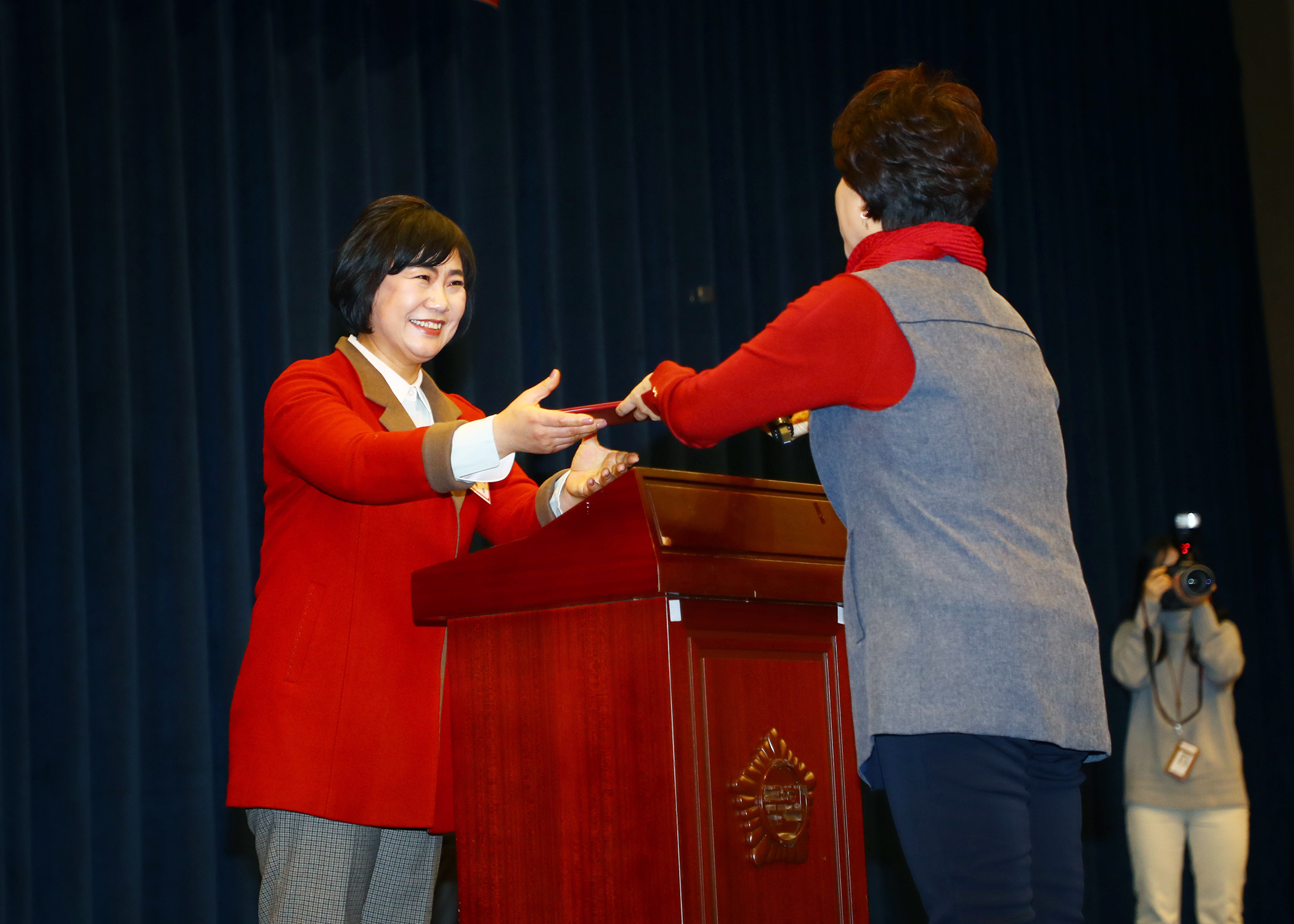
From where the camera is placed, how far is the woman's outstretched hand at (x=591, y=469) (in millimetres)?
1663

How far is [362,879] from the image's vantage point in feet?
5.36

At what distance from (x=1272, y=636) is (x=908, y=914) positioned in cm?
218

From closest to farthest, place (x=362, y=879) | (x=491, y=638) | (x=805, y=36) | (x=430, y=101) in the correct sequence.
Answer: (x=491, y=638), (x=362, y=879), (x=430, y=101), (x=805, y=36)

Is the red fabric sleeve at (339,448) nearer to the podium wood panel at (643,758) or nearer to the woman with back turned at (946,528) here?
the podium wood panel at (643,758)

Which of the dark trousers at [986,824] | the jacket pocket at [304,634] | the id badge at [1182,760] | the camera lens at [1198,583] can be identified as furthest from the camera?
the camera lens at [1198,583]

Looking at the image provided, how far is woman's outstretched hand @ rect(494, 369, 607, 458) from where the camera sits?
1504 millimetres

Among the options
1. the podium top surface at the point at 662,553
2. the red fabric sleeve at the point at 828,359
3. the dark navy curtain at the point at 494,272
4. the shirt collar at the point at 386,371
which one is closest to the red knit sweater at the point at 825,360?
the red fabric sleeve at the point at 828,359

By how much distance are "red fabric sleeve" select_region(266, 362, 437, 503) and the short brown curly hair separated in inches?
25.0

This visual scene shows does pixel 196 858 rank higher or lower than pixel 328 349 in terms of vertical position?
lower

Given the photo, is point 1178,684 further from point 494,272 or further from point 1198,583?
point 494,272

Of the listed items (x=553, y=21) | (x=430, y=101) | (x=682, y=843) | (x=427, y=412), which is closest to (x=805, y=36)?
(x=553, y=21)

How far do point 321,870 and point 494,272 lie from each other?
2.09 m

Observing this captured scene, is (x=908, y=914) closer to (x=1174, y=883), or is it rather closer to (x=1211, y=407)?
(x=1174, y=883)

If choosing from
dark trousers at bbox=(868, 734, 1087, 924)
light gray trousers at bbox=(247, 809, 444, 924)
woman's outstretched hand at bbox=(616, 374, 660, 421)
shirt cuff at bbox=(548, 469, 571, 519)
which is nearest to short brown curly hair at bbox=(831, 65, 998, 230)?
woman's outstretched hand at bbox=(616, 374, 660, 421)
